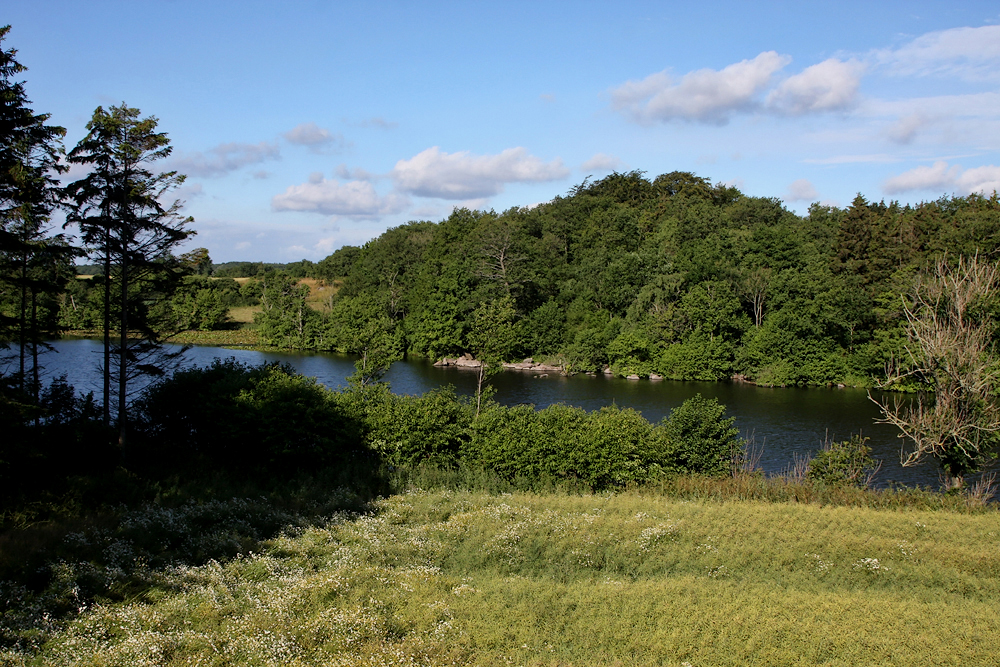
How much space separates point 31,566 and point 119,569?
4.42ft

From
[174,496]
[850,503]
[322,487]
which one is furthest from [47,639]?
[850,503]

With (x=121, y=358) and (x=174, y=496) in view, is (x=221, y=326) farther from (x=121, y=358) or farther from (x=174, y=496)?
(x=174, y=496)

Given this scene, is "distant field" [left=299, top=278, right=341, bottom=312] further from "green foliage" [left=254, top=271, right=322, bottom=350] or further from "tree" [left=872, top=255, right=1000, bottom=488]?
"tree" [left=872, top=255, right=1000, bottom=488]

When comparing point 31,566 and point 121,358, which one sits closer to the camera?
point 31,566

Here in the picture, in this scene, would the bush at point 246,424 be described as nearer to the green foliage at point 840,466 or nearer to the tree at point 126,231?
the tree at point 126,231

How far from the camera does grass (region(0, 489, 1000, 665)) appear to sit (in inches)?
341

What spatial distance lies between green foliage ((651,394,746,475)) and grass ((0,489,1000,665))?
420 centimetres

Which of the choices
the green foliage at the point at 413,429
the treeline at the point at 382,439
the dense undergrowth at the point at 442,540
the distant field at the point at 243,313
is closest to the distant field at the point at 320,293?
the distant field at the point at 243,313

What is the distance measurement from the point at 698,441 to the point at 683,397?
85.4ft

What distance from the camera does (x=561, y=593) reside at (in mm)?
10805

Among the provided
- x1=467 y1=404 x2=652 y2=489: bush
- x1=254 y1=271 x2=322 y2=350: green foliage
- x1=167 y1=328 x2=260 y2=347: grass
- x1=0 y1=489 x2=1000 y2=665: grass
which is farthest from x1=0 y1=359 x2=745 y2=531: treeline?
x1=167 y1=328 x2=260 y2=347: grass

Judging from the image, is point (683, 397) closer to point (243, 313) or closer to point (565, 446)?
point (565, 446)

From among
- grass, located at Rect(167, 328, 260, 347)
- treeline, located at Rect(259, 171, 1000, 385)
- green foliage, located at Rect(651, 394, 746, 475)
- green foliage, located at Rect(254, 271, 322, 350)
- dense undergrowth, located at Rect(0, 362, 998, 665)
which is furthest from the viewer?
grass, located at Rect(167, 328, 260, 347)

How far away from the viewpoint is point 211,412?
822 inches
